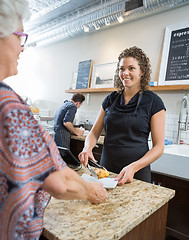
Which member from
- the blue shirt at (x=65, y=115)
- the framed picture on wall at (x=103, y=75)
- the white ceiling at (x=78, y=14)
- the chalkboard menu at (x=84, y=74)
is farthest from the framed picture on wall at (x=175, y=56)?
the chalkboard menu at (x=84, y=74)

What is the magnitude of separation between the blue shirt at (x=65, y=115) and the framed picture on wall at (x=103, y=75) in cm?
91

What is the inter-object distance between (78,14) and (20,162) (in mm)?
3781

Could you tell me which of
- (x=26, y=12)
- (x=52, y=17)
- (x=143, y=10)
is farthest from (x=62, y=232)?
(x=52, y=17)

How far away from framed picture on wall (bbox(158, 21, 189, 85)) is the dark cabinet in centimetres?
146

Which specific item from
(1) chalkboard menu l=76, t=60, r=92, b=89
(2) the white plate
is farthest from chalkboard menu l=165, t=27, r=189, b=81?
(2) the white plate

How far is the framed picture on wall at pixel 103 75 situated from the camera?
3.81 m

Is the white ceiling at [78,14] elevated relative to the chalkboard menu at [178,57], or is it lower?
elevated

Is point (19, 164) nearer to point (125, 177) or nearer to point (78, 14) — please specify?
point (125, 177)

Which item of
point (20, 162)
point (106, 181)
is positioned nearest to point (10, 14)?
point (20, 162)

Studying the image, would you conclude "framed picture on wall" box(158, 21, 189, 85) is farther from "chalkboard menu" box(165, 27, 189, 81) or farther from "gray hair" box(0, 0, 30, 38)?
"gray hair" box(0, 0, 30, 38)

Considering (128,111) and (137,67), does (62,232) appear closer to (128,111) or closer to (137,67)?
(128,111)

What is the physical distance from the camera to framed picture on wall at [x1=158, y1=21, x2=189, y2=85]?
9.22 feet

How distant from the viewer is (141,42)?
340cm

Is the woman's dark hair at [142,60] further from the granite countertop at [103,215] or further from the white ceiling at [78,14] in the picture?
the white ceiling at [78,14]
